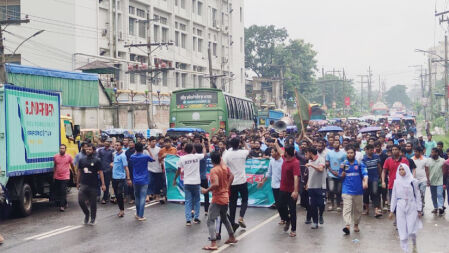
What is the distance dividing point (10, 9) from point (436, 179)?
128 ft

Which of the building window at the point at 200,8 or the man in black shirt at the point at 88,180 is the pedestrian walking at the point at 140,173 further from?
the building window at the point at 200,8

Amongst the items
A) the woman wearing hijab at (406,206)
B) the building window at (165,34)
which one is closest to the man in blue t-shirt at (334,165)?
the woman wearing hijab at (406,206)

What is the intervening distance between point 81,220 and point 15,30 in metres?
34.7

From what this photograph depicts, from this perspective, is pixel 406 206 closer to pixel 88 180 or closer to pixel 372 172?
pixel 372 172

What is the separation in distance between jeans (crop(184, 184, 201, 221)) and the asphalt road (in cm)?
31

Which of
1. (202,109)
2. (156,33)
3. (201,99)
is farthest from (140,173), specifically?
(156,33)

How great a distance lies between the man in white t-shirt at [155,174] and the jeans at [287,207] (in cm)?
514

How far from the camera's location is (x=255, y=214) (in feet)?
44.0

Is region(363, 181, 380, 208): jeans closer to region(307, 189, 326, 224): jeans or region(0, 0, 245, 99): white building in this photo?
region(307, 189, 326, 224): jeans

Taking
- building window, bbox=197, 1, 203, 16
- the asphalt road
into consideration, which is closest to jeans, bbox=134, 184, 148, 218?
the asphalt road

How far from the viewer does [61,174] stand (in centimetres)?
1430

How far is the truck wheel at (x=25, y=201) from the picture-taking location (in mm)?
13096

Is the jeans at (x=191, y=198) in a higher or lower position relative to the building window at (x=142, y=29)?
lower

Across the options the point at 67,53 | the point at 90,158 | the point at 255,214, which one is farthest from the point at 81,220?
the point at 67,53
